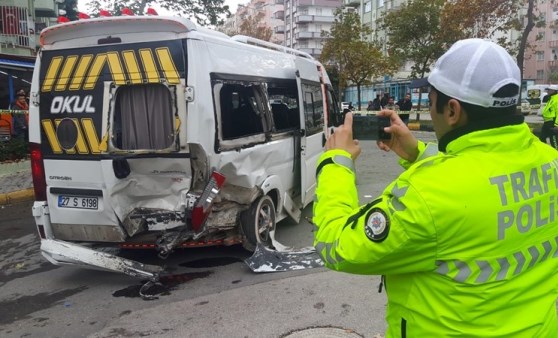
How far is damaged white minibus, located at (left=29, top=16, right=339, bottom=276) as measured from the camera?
4.29 m

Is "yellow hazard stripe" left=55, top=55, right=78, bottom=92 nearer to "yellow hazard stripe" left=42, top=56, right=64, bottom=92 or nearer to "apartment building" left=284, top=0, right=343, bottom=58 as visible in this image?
"yellow hazard stripe" left=42, top=56, right=64, bottom=92

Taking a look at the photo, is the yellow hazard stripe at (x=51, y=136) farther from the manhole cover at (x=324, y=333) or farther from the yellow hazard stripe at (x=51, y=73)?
the manhole cover at (x=324, y=333)

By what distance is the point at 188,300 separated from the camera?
423 centimetres

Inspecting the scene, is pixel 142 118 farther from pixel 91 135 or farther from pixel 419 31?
pixel 419 31

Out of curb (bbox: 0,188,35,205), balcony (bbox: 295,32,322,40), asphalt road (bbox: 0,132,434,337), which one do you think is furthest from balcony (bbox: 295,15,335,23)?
asphalt road (bbox: 0,132,434,337)

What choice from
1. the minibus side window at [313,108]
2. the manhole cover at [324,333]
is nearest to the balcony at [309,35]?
the minibus side window at [313,108]

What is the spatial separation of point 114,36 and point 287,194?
2828 millimetres

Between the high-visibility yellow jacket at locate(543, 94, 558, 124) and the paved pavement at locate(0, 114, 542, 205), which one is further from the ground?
the high-visibility yellow jacket at locate(543, 94, 558, 124)

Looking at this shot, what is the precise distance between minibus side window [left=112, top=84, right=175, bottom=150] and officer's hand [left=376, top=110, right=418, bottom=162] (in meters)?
2.94

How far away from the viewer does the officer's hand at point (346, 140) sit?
1571mm

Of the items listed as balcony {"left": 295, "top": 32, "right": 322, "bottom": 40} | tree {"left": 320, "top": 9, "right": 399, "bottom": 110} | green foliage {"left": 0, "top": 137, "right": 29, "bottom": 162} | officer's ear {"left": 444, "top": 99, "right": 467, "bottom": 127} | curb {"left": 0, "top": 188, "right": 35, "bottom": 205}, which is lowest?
curb {"left": 0, "top": 188, "right": 35, "bottom": 205}

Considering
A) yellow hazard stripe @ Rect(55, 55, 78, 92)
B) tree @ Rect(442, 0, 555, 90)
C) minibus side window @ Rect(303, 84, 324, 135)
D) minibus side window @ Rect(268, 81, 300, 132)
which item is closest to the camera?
yellow hazard stripe @ Rect(55, 55, 78, 92)

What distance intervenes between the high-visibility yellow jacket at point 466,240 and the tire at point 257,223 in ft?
12.3

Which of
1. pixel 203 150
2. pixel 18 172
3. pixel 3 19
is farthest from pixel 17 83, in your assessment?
pixel 203 150
